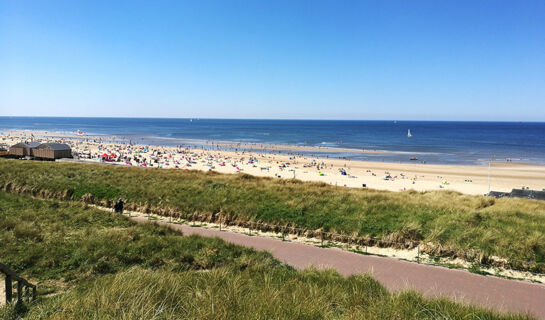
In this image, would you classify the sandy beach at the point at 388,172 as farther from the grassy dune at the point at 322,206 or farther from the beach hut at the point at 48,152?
the grassy dune at the point at 322,206

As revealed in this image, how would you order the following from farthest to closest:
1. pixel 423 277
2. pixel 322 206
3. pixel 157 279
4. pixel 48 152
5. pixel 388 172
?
pixel 388 172 → pixel 48 152 → pixel 322 206 → pixel 423 277 → pixel 157 279

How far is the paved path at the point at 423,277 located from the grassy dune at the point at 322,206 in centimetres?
188

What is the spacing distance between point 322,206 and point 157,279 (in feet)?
38.3

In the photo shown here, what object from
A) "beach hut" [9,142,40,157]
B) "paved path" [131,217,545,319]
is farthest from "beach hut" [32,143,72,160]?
"paved path" [131,217,545,319]

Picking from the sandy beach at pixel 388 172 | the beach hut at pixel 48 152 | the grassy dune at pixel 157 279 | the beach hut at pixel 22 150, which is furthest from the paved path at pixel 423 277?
the beach hut at pixel 22 150

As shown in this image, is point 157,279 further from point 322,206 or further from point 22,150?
point 22,150

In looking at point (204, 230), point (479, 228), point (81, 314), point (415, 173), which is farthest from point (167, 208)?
point (415, 173)

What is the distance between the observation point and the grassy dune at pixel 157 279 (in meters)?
4.00

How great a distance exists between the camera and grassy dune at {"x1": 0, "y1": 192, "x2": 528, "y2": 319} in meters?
4.00

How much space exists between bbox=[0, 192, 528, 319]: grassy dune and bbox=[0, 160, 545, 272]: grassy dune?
13.8 feet

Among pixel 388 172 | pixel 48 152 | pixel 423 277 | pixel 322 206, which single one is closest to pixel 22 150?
pixel 48 152

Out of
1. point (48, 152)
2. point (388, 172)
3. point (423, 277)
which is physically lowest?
point (388, 172)

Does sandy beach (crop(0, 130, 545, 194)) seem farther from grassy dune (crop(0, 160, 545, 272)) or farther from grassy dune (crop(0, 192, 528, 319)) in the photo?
grassy dune (crop(0, 192, 528, 319))

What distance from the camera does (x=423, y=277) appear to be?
30.3 ft
